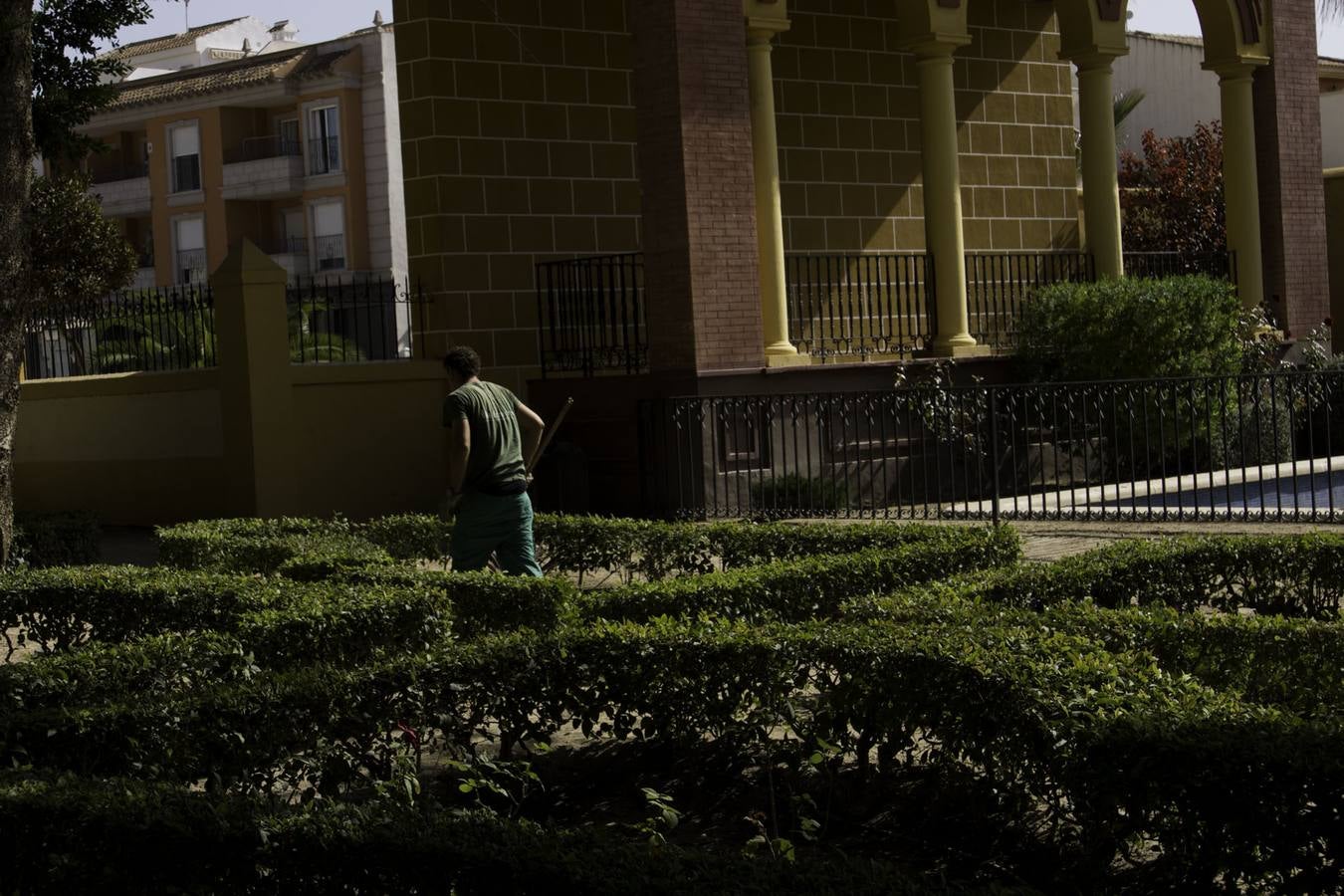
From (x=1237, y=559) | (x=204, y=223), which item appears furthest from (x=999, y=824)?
(x=204, y=223)

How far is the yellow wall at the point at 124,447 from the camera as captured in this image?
53.9 feet

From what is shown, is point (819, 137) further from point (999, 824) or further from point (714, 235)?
point (999, 824)

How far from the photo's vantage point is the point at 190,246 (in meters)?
47.0

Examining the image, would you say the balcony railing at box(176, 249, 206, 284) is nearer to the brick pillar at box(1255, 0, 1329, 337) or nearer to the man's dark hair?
the brick pillar at box(1255, 0, 1329, 337)

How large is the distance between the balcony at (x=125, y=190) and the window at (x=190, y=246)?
1.34 meters

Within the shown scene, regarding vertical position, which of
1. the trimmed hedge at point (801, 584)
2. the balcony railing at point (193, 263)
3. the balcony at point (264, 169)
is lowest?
the trimmed hedge at point (801, 584)

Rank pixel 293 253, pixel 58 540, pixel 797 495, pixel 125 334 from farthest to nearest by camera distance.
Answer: pixel 293 253 < pixel 125 334 < pixel 797 495 < pixel 58 540

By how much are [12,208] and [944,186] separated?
9.63m

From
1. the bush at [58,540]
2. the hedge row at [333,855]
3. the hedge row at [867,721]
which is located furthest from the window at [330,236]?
the hedge row at [333,855]

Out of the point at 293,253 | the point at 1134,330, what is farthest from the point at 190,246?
the point at 1134,330

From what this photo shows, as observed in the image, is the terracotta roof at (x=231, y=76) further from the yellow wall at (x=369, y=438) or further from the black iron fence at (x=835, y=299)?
the yellow wall at (x=369, y=438)

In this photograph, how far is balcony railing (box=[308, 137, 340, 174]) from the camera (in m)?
43.8

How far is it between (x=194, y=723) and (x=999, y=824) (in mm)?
2652

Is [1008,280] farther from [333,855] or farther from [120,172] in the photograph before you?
[120,172]
